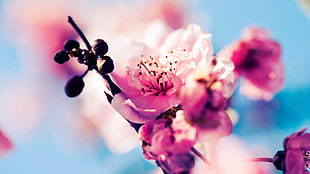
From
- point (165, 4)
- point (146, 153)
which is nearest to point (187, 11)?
point (165, 4)

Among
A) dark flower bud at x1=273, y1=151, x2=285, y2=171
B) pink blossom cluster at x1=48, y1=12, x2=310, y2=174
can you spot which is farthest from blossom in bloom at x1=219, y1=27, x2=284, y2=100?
dark flower bud at x1=273, y1=151, x2=285, y2=171

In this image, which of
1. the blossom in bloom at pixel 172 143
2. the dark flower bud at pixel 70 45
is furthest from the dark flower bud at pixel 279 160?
the dark flower bud at pixel 70 45

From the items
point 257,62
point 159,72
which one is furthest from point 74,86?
point 257,62

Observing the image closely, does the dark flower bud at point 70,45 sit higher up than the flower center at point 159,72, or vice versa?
the dark flower bud at point 70,45

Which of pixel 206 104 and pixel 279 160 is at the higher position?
pixel 206 104

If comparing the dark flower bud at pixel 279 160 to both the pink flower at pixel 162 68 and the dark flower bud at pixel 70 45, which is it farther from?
the dark flower bud at pixel 70 45

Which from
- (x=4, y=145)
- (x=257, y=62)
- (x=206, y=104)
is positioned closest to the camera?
(x=206, y=104)

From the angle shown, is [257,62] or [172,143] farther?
[257,62]

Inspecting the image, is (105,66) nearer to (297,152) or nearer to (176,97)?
(176,97)
